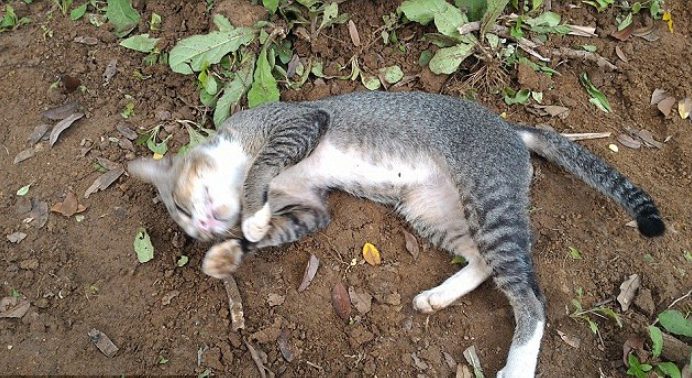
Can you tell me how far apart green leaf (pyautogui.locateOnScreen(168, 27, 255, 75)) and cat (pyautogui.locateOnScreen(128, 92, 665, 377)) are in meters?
0.69

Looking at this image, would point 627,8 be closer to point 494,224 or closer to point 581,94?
point 581,94

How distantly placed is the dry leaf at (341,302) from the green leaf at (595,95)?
278 centimetres

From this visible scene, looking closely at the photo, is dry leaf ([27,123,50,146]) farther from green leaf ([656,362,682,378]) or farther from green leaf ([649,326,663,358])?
green leaf ([656,362,682,378])

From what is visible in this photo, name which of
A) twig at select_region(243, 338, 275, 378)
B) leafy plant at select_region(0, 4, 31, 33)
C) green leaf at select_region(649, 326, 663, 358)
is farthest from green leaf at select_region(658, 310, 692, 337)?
leafy plant at select_region(0, 4, 31, 33)

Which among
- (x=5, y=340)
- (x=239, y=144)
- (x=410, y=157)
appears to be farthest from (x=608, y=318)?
(x=5, y=340)

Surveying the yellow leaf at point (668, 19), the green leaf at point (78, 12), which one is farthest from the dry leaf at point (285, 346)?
the yellow leaf at point (668, 19)

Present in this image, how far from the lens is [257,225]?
413 centimetres

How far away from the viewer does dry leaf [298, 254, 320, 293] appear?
4211 millimetres

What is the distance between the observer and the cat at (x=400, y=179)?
402 cm

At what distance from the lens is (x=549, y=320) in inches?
159

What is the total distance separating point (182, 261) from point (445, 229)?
198 centimetres

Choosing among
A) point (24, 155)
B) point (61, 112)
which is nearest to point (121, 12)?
point (61, 112)

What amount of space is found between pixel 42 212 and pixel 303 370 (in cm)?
238

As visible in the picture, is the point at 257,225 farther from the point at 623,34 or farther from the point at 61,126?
the point at 623,34
